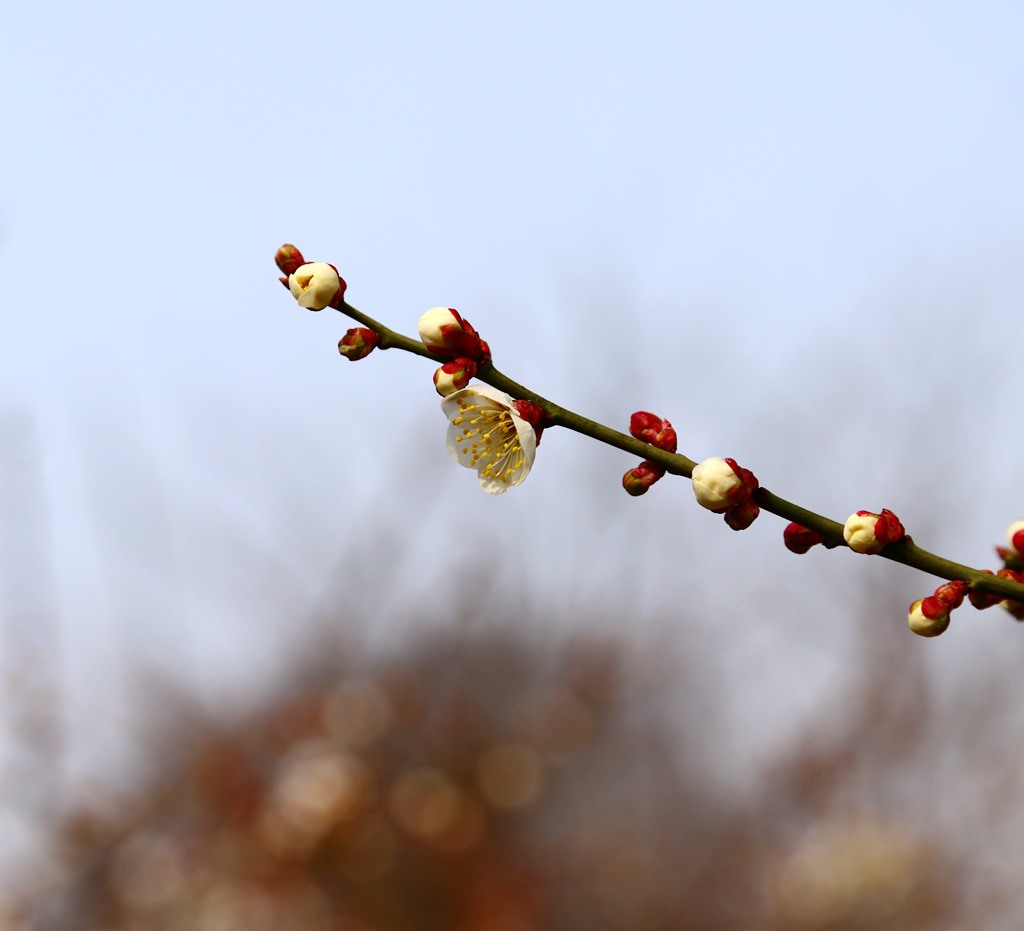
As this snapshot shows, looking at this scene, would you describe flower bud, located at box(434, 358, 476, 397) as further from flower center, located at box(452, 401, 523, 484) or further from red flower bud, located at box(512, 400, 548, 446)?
flower center, located at box(452, 401, 523, 484)

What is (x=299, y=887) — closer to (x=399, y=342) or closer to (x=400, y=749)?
(x=400, y=749)

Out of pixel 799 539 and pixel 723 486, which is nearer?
pixel 723 486

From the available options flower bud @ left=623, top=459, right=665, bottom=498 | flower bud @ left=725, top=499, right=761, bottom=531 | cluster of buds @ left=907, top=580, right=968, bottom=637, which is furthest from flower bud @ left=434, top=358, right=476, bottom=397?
cluster of buds @ left=907, top=580, right=968, bottom=637

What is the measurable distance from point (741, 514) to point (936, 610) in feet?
0.90

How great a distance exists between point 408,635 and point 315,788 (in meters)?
0.96

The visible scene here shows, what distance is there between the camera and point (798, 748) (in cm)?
449

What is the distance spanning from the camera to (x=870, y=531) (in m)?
0.97

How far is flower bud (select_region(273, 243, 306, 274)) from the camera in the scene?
3.87ft

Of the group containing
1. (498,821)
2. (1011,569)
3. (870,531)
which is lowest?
(870,531)

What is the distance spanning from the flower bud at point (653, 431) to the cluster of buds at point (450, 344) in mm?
226

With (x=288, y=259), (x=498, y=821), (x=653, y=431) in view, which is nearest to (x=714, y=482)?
(x=653, y=431)

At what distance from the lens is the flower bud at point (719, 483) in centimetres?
98

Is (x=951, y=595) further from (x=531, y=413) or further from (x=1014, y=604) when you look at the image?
(x=531, y=413)

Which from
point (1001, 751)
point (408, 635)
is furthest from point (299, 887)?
point (1001, 751)
